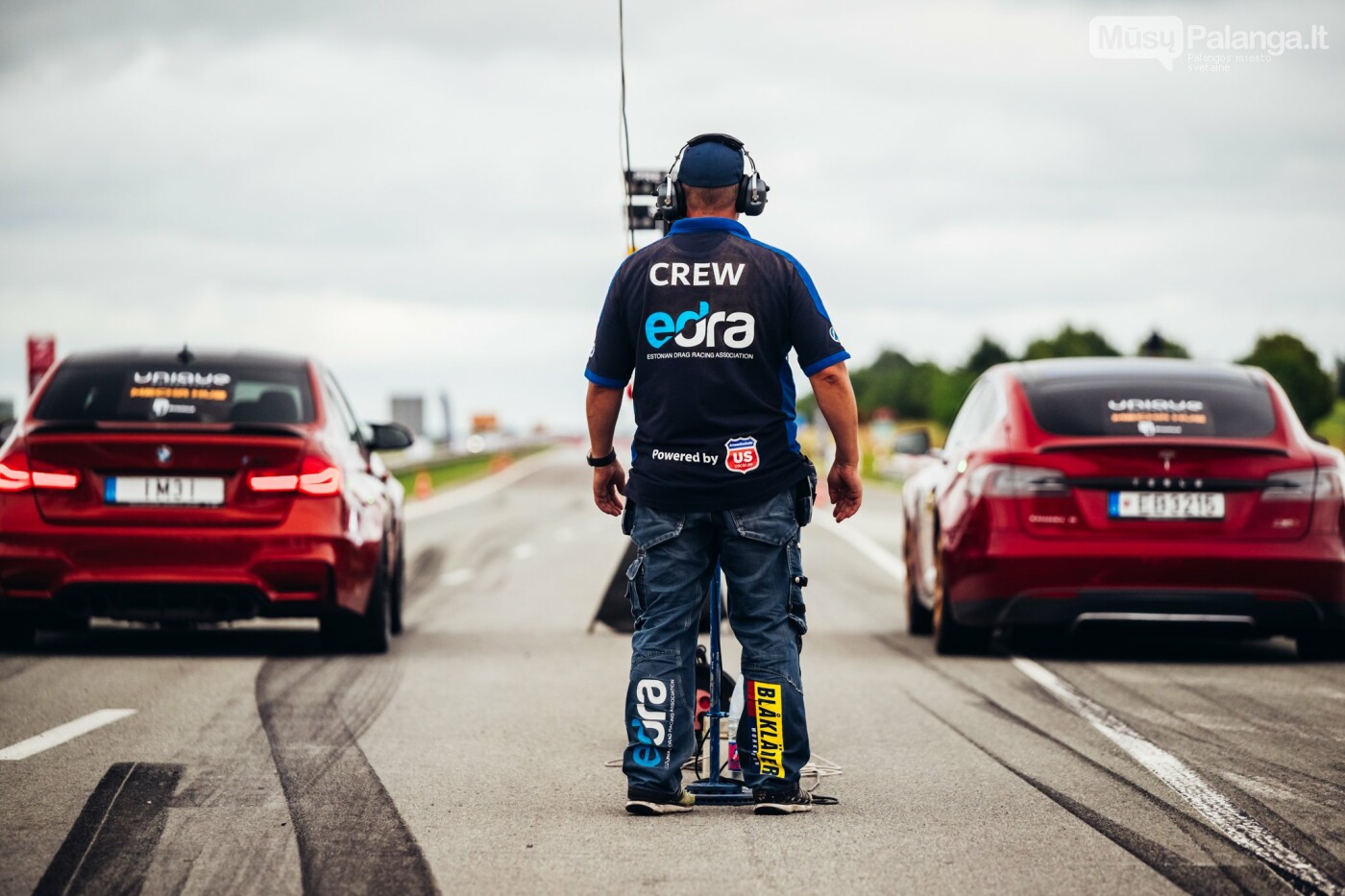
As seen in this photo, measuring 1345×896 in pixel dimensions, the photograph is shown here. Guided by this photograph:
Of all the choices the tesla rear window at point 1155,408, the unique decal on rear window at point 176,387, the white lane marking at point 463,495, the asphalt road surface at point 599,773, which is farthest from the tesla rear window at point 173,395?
the white lane marking at point 463,495

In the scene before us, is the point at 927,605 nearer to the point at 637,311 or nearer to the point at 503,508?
the point at 637,311

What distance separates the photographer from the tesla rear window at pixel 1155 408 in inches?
394

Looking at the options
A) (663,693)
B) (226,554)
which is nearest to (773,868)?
(663,693)

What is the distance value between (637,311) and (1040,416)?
462cm

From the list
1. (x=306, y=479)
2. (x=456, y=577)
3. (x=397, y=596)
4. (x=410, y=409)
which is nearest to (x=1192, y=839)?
(x=306, y=479)

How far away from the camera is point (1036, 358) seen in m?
84.6

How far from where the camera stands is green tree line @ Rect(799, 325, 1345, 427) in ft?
222

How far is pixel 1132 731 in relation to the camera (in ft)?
25.4

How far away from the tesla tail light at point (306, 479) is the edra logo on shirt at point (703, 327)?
448cm

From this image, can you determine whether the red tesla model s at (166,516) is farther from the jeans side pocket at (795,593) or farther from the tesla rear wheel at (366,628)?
the jeans side pocket at (795,593)

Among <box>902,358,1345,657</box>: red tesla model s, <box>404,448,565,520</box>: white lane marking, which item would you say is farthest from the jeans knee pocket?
<box>404,448,565,520</box>: white lane marking

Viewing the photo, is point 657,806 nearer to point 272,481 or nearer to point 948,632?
point 272,481

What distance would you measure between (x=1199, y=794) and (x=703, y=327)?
212 cm

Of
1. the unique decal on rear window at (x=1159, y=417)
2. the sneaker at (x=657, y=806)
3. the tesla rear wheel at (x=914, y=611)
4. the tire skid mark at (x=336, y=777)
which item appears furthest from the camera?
the tesla rear wheel at (x=914, y=611)
